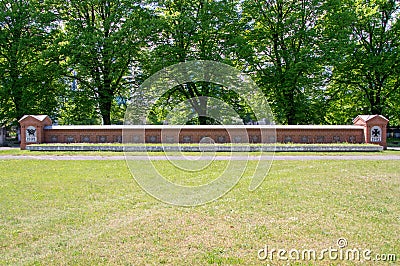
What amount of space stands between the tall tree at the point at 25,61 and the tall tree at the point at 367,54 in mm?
22310

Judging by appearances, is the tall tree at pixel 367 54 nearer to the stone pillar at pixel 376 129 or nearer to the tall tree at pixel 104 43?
the stone pillar at pixel 376 129

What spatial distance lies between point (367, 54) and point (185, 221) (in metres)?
28.3

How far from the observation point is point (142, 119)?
2878 centimetres

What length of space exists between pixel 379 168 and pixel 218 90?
18.2 m

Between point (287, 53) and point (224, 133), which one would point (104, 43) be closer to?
point (224, 133)

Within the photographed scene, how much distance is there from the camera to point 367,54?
2947cm

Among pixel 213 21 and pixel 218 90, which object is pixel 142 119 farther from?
pixel 213 21

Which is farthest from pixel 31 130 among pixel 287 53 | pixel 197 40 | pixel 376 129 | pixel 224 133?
pixel 376 129

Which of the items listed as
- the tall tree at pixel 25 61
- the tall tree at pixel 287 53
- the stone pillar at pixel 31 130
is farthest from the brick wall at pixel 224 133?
the tall tree at pixel 287 53

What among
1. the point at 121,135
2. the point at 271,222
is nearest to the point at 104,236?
the point at 271,222

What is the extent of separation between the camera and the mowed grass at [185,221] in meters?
4.60

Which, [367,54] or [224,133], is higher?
[367,54]

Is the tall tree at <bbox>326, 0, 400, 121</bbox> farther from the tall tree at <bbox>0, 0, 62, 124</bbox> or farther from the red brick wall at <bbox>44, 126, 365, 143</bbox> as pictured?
the tall tree at <bbox>0, 0, 62, 124</bbox>

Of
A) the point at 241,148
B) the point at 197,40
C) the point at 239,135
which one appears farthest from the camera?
the point at 197,40
